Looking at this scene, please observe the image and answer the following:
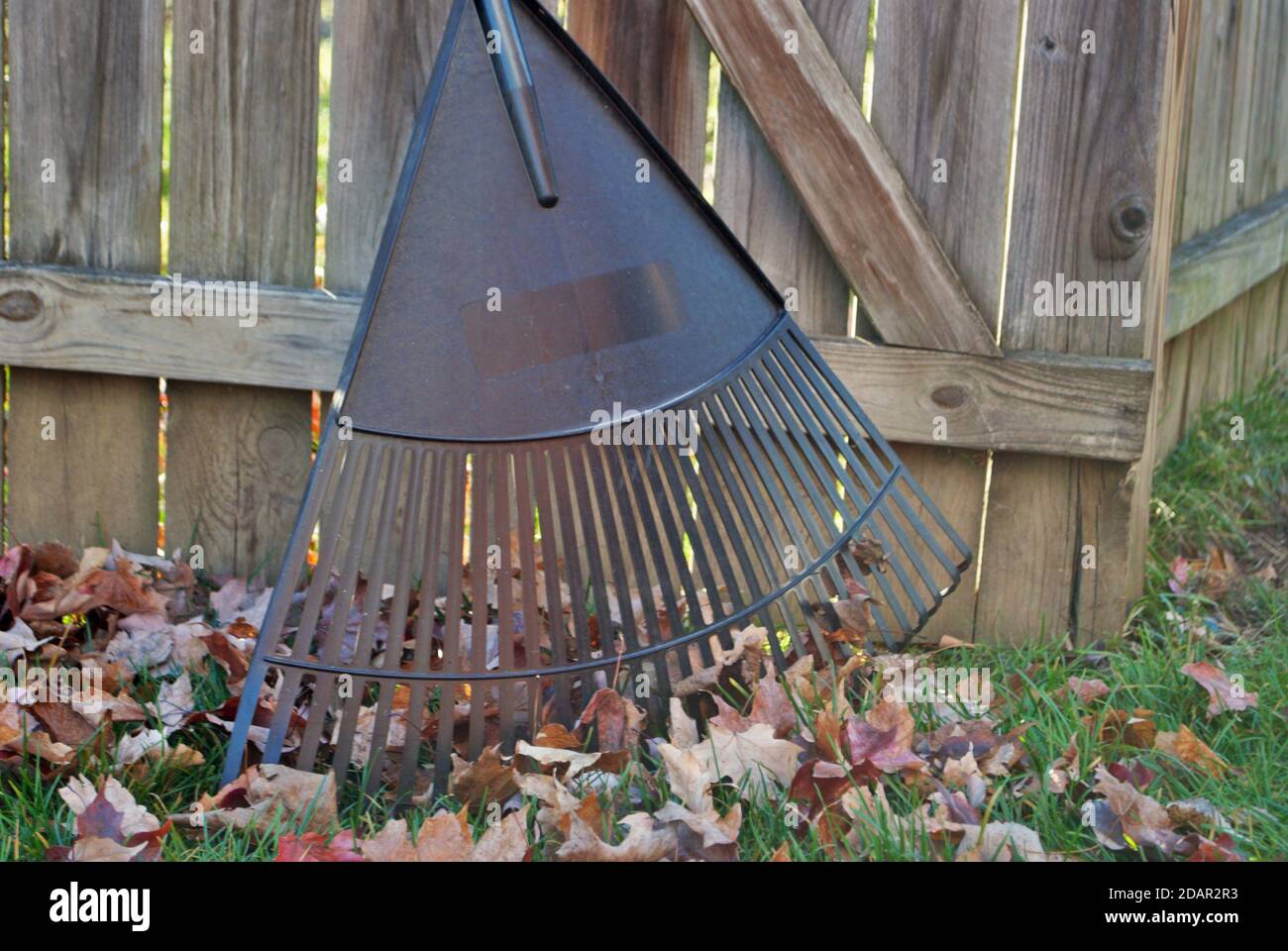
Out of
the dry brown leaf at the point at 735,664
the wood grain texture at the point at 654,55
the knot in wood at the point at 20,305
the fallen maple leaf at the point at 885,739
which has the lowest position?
the fallen maple leaf at the point at 885,739

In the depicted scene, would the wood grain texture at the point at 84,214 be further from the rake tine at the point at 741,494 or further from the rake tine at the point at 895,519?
the rake tine at the point at 895,519

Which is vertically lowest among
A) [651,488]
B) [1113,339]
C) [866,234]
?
[651,488]

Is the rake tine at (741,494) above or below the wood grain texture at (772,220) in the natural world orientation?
below

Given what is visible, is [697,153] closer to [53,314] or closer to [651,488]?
[651,488]

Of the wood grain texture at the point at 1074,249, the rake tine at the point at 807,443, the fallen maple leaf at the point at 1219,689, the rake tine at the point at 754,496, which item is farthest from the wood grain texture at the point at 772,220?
the fallen maple leaf at the point at 1219,689

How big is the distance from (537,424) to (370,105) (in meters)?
0.97

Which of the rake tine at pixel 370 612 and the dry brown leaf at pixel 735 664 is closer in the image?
the rake tine at pixel 370 612

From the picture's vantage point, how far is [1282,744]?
85.0 inches

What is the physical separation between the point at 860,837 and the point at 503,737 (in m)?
0.53

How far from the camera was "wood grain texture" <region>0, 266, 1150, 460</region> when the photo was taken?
2.61m

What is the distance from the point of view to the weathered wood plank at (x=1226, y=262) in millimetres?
3107

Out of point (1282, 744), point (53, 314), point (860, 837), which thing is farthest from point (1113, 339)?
point (53, 314)

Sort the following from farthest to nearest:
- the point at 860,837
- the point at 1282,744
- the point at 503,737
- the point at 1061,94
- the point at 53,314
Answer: the point at 53,314 < the point at 1061,94 < the point at 1282,744 < the point at 503,737 < the point at 860,837

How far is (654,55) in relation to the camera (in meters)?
2.61
